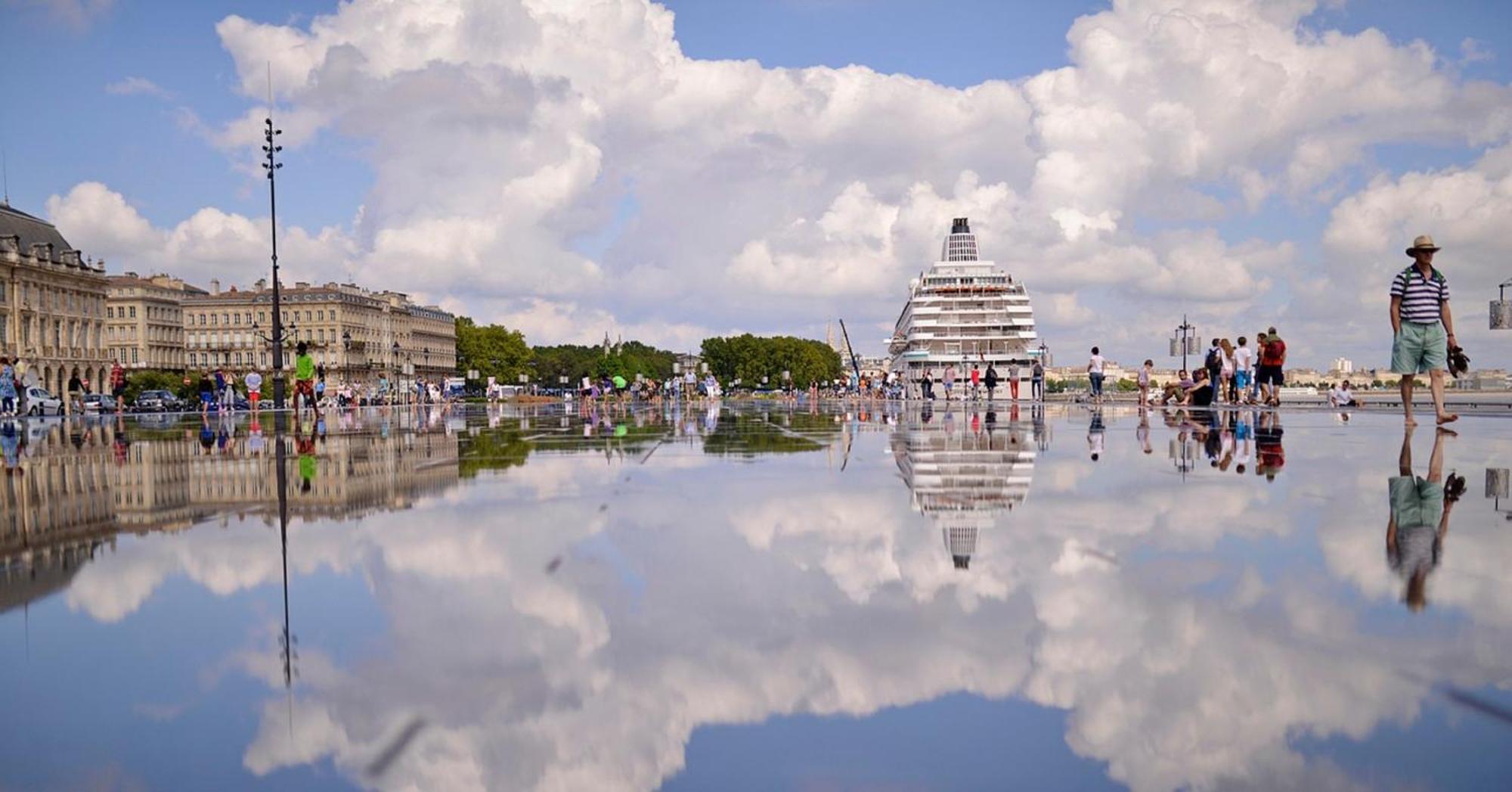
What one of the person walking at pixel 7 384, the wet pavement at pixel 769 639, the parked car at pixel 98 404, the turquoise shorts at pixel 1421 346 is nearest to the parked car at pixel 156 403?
the parked car at pixel 98 404

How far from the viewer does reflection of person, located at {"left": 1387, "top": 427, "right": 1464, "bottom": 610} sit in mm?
4573

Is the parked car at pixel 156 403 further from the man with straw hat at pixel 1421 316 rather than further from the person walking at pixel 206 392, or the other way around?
the man with straw hat at pixel 1421 316

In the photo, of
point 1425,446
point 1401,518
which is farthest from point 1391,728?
point 1425,446

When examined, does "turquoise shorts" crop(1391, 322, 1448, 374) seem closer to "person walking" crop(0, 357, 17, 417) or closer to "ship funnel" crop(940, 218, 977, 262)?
"person walking" crop(0, 357, 17, 417)

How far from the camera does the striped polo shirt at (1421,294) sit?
43.4ft

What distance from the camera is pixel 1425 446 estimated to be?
12.0m

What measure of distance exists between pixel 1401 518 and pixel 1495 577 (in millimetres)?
1749

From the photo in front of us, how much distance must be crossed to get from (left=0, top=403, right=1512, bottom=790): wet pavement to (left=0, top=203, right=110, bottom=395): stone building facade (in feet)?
318

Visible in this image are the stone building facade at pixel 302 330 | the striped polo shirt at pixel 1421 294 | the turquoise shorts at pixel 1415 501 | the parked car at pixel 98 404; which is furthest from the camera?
the stone building facade at pixel 302 330

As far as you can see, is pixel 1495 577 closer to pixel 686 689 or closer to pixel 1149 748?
pixel 1149 748

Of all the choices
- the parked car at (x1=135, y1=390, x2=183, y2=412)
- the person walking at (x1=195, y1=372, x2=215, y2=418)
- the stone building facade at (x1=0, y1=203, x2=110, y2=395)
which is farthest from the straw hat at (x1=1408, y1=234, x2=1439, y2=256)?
the stone building facade at (x1=0, y1=203, x2=110, y2=395)

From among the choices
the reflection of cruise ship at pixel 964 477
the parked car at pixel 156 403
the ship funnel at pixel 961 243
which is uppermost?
the ship funnel at pixel 961 243

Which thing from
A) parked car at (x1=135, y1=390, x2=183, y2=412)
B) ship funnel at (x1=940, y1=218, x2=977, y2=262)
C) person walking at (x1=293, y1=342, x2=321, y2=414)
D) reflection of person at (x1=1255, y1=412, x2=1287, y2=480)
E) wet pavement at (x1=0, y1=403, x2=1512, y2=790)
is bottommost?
wet pavement at (x1=0, y1=403, x2=1512, y2=790)

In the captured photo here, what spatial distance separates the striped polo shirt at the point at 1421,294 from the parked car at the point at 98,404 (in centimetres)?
5485
